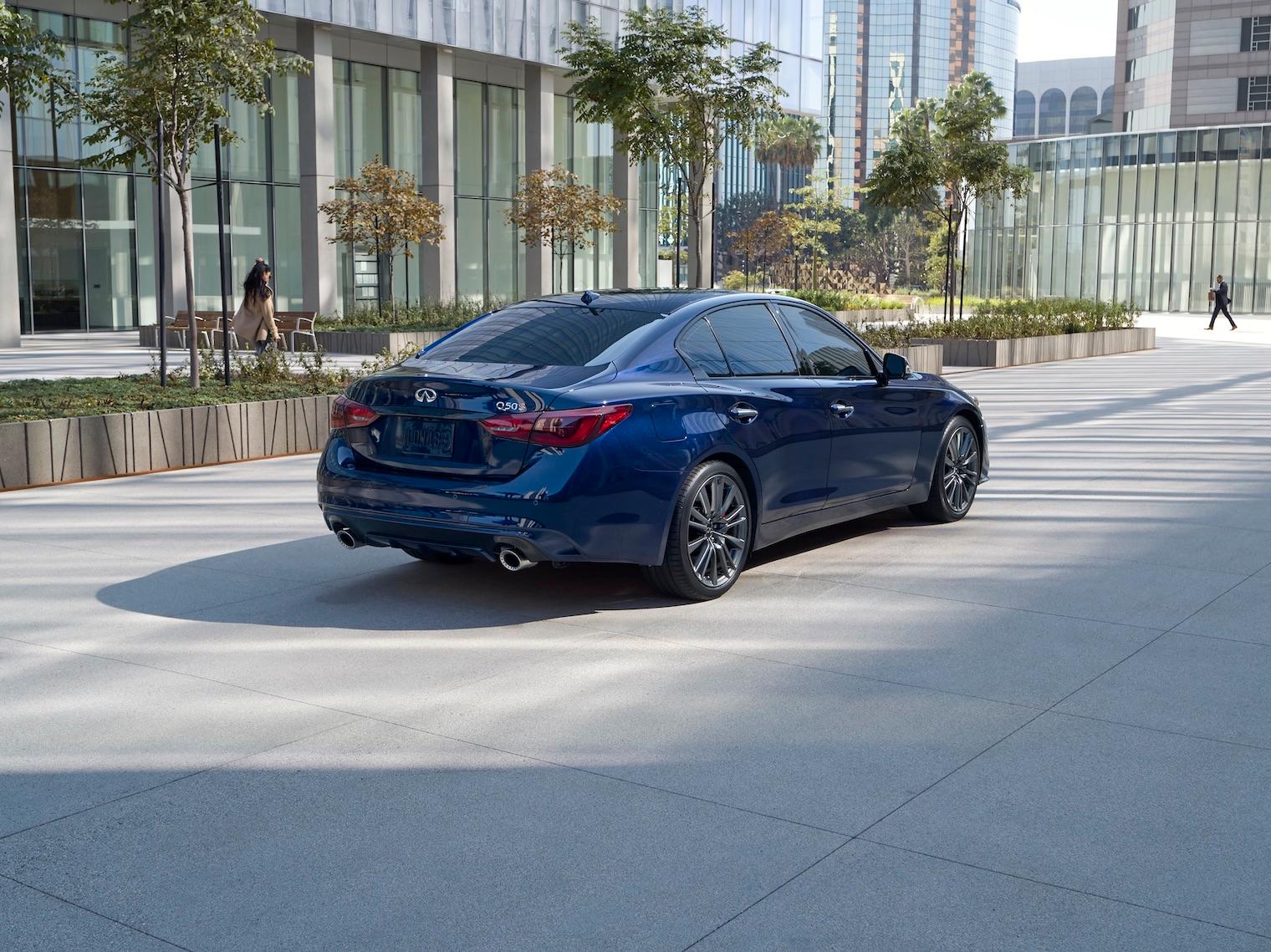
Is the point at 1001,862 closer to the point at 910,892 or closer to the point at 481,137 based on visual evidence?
the point at 910,892

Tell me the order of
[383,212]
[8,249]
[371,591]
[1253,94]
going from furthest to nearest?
1. [1253,94]
2. [383,212]
3. [8,249]
4. [371,591]

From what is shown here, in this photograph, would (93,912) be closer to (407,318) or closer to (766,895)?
(766,895)

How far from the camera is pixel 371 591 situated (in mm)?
7457

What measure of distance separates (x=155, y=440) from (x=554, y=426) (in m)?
6.73

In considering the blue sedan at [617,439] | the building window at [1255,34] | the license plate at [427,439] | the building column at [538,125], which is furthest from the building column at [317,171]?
the building window at [1255,34]

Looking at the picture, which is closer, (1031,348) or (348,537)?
(348,537)

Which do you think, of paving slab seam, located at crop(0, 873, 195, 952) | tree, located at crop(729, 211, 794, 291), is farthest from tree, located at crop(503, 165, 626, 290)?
paving slab seam, located at crop(0, 873, 195, 952)

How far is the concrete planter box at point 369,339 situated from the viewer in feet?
88.7

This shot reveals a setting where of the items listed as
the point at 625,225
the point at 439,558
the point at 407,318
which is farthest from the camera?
the point at 625,225

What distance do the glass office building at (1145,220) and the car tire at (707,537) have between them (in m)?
61.8

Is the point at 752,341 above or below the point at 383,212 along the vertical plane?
below

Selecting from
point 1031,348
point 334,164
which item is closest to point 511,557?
point 1031,348

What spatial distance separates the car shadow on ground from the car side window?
3.65 feet

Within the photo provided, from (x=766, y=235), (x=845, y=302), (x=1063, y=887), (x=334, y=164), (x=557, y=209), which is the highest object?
(x=334, y=164)
